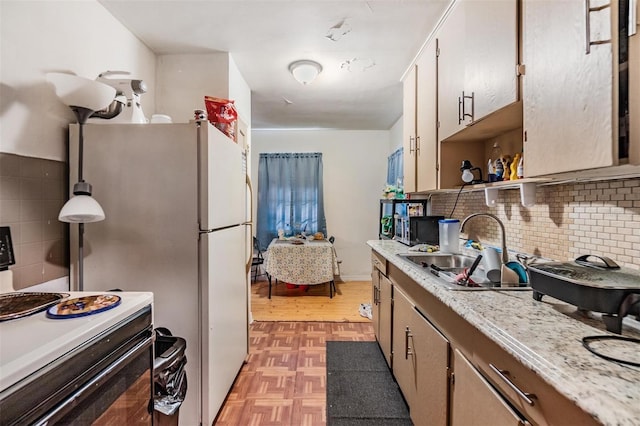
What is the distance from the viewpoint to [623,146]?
0.77 meters

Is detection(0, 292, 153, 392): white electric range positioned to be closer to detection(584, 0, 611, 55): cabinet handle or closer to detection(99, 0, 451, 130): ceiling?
detection(584, 0, 611, 55): cabinet handle

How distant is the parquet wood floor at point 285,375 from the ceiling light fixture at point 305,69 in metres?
2.35

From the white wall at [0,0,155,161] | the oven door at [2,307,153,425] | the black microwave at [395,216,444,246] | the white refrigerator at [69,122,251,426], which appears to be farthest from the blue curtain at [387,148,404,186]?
the oven door at [2,307,153,425]

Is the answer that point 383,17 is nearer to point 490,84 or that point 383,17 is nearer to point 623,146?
point 490,84

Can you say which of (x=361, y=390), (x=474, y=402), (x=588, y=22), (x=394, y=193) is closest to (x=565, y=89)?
(x=588, y=22)

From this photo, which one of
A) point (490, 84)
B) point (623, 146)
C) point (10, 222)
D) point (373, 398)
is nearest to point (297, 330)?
point (373, 398)

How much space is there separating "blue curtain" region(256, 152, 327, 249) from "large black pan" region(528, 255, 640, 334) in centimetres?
405

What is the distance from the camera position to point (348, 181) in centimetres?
504

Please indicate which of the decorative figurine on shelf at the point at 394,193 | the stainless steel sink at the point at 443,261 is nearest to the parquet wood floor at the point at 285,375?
the stainless steel sink at the point at 443,261

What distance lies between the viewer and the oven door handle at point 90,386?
2.25 feet

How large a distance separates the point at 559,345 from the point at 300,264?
3.34m

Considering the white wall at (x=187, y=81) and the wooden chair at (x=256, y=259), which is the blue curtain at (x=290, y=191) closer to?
the wooden chair at (x=256, y=259)

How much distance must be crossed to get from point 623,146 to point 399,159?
3323mm

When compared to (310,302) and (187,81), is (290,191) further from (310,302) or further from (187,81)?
(187,81)
